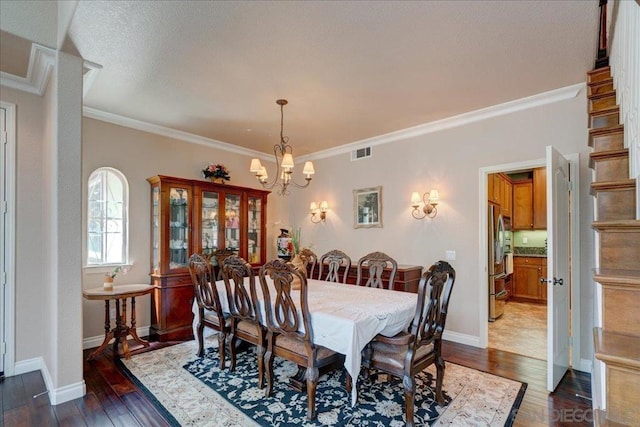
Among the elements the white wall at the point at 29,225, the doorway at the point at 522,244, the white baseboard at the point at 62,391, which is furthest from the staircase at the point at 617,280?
the white wall at the point at 29,225

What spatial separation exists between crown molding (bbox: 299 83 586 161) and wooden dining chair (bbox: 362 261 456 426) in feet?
7.85

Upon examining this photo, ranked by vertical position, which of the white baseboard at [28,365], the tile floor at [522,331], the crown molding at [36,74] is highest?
the crown molding at [36,74]

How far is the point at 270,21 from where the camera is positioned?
7.27 ft

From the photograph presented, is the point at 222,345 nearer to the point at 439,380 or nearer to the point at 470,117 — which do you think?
the point at 439,380

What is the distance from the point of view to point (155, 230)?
4.31m

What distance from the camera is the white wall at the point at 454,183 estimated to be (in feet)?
10.7

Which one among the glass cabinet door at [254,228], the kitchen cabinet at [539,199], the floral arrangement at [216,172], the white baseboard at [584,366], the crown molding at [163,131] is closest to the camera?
the white baseboard at [584,366]

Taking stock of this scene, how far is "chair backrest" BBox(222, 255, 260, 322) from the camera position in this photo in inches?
106

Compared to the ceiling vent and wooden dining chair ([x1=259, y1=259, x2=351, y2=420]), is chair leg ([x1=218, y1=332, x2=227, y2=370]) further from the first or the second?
the ceiling vent

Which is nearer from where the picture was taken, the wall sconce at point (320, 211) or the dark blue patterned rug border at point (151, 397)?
the dark blue patterned rug border at point (151, 397)

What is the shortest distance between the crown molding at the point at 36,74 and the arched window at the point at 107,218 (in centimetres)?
110

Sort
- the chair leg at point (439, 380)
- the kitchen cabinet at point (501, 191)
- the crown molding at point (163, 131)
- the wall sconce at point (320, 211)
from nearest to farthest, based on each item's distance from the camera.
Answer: the chair leg at point (439, 380) < the crown molding at point (163, 131) < the kitchen cabinet at point (501, 191) < the wall sconce at point (320, 211)

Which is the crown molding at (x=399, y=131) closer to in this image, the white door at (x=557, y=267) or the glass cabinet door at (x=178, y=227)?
the white door at (x=557, y=267)

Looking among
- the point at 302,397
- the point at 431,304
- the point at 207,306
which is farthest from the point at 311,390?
the point at 207,306
